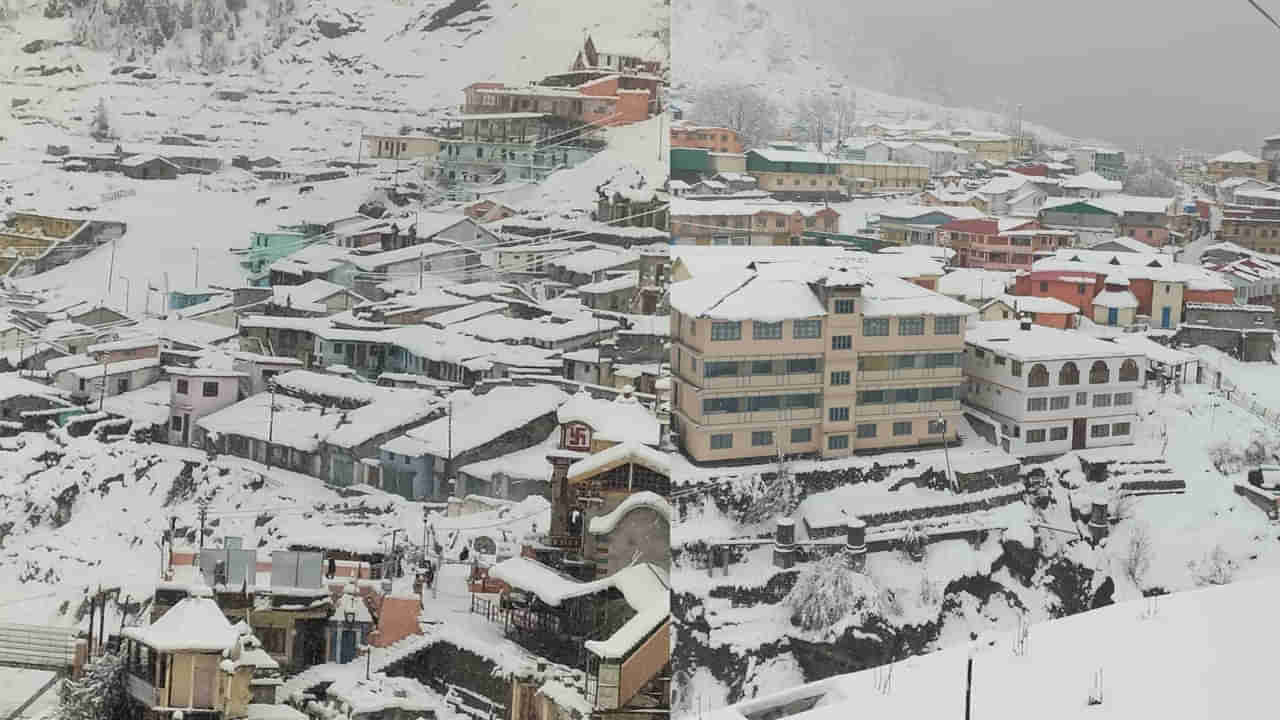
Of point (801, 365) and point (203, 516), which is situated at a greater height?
point (203, 516)

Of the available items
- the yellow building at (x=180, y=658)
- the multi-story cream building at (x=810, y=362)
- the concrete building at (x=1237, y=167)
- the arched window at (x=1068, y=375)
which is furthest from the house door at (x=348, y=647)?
the concrete building at (x=1237, y=167)

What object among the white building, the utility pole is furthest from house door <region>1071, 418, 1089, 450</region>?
the utility pole

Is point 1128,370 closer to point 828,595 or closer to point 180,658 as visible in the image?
point 828,595

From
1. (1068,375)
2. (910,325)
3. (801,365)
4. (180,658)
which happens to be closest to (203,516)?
(180,658)

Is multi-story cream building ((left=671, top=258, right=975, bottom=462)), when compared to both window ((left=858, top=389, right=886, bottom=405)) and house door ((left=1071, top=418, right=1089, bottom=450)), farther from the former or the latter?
house door ((left=1071, top=418, right=1089, bottom=450))

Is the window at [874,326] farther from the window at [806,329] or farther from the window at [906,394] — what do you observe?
the window at [906,394]

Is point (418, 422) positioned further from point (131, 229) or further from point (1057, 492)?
point (1057, 492)
